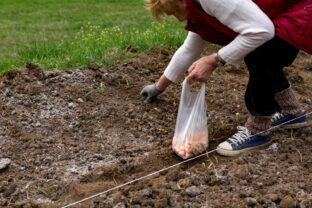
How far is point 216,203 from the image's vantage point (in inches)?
99.5

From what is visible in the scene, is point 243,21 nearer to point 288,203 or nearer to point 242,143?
point 242,143

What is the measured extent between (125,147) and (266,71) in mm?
838

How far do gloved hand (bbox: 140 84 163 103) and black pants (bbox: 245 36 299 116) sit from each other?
768 mm

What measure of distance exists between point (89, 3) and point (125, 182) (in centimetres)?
943

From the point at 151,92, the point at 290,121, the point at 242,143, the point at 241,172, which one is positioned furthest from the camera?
the point at 151,92

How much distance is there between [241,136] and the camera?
3.12m

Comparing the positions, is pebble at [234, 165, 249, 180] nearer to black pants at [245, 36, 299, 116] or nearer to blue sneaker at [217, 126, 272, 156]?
blue sneaker at [217, 126, 272, 156]

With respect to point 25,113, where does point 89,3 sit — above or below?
below

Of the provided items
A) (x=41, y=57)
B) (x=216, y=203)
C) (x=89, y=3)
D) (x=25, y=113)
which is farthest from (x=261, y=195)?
(x=89, y=3)

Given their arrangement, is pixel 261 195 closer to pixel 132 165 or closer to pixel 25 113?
pixel 132 165

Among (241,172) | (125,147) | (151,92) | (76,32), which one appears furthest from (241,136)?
(76,32)

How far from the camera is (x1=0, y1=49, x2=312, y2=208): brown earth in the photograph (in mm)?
2639

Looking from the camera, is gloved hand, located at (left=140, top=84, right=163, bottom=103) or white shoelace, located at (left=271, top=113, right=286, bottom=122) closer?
white shoelace, located at (left=271, top=113, right=286, bottom=122)

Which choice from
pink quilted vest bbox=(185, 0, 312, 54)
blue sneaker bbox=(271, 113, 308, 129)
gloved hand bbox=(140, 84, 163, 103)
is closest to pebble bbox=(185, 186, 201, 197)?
pink quilted vest bbox=(185, 0, 312, 54)
